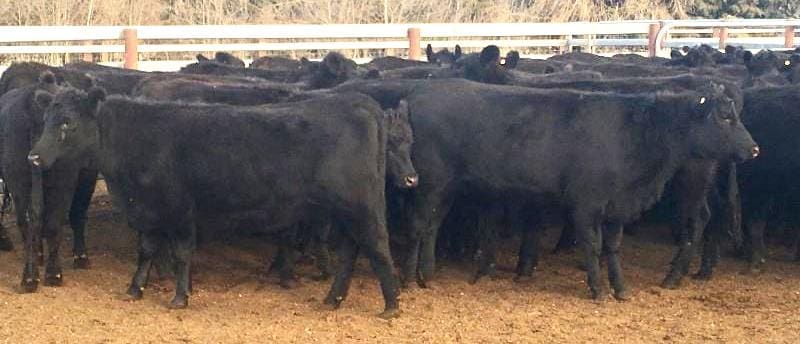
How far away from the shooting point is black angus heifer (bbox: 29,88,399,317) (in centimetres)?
789

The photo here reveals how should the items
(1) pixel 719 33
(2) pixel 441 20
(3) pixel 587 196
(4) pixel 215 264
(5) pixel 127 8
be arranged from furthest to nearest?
(2) pixel 441 20 → (1) pixel 719 33 → (5) pixel 127 8 → (4) pixel 215 264 → (3) pixel 587 196

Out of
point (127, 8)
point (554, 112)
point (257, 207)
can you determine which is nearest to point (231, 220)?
point (257, 207)

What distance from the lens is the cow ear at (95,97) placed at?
8087 mm

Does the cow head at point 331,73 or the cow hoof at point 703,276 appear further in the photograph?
the cow head at point 331,73

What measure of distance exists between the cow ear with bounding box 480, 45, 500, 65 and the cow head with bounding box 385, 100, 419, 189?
3.27 m

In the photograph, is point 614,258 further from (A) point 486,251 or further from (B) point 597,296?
(A) point 486,251

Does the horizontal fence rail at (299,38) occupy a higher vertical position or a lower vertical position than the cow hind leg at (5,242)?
higher

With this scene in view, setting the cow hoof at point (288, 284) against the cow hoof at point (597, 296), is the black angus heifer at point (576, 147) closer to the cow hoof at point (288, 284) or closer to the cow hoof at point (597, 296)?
the cow hoof at point (597, 296)

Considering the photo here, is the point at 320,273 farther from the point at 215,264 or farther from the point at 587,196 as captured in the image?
the point at 587,196

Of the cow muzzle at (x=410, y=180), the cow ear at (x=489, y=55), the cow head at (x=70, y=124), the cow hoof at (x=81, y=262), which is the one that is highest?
the cow ear at (x=489, y=55)

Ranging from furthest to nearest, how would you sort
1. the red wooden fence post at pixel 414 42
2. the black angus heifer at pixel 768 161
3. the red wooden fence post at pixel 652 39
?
the red wooden fence post at pixel 652 39 < the red wooden fence post at pixel 414 42 < the black angus heifer at pixel 768 161

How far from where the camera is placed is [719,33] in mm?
26516

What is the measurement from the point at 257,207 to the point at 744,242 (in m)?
4.66

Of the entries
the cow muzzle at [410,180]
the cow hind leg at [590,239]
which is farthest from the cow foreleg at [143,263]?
the cow hind leg at [590,239]
